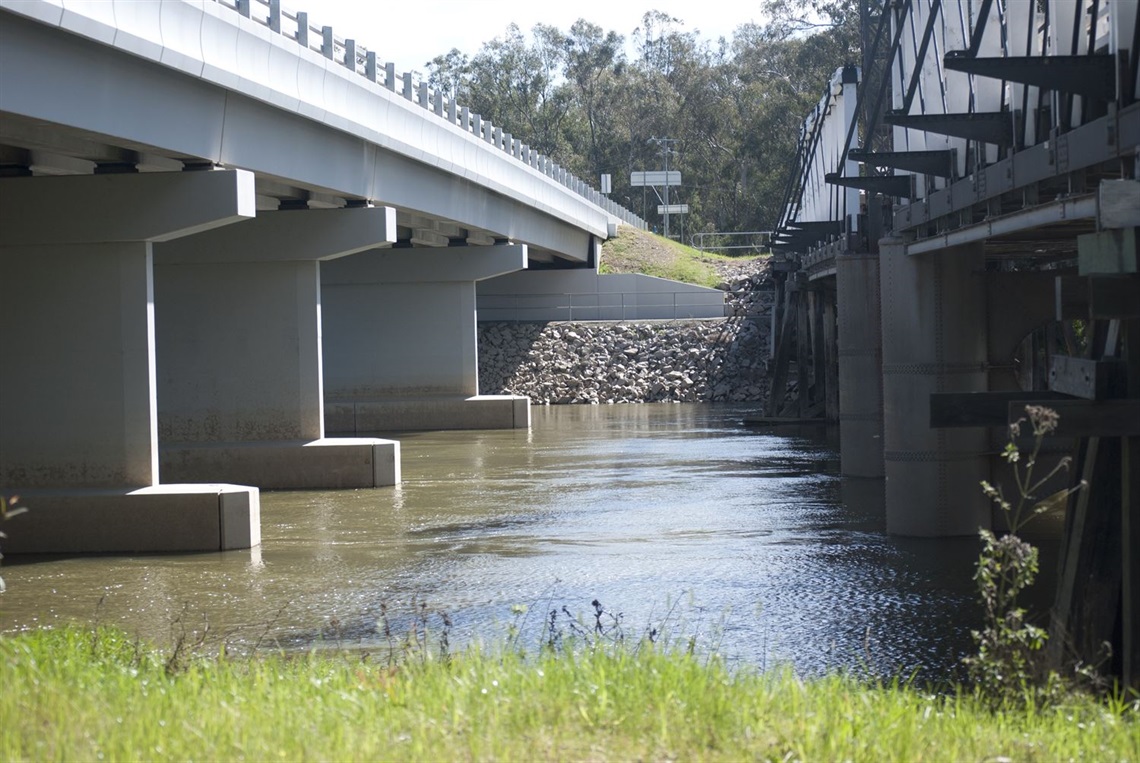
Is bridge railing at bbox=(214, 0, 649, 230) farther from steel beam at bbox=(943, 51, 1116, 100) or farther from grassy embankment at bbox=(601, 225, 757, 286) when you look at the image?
grassy embankment at bbox=(601, 225, 757, 286)

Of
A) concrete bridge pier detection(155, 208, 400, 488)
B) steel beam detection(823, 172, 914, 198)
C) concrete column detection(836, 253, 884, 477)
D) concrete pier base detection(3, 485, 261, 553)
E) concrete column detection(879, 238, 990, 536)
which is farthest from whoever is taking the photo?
concrete bridge pier detection(155, 208, 400, 488)

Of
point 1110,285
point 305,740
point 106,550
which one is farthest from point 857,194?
point 305,740

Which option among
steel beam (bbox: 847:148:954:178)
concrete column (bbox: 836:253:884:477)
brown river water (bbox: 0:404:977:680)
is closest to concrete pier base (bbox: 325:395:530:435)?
brown river water (bbox: 0:404:977:680)

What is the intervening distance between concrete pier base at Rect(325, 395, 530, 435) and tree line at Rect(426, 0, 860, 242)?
53.1 m

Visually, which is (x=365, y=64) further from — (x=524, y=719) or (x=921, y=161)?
(x=524, y=719)

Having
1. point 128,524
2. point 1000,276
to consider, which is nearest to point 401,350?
point 128,524

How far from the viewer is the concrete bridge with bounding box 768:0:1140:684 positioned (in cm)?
846

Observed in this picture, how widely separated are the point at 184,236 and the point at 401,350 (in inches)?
651

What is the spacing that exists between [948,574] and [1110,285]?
20.7ft

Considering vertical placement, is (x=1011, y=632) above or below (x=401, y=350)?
below

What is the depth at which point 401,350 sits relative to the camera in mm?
37969

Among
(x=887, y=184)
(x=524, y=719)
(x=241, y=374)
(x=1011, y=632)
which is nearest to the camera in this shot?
(x=524, y=719)

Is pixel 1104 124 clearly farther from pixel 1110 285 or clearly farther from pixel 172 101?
pixel 172 101

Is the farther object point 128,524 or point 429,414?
point 429,414
